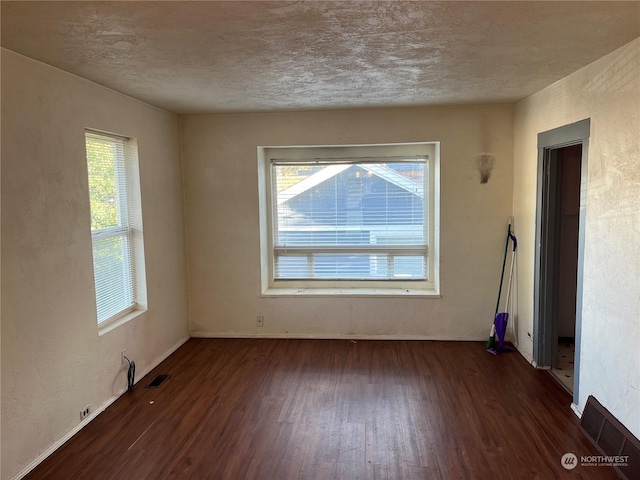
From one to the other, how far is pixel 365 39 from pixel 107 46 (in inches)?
55.0

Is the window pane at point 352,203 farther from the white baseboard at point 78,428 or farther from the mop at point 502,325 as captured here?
the white baseboard at point 78,428

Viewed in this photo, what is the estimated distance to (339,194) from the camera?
462 cm

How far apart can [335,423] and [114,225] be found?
2.35 m

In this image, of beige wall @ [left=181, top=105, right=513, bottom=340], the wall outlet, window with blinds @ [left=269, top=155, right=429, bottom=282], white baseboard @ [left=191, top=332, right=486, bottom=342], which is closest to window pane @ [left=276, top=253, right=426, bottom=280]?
window with blinds @ [left=269, top=155, right=429, bottom=282]

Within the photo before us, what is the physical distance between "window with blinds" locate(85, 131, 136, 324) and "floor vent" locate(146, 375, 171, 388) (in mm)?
647

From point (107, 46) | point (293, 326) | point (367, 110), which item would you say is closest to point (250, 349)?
point (293, 326)

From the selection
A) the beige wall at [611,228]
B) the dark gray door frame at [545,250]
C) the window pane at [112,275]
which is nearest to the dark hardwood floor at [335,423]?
the dark gray door frame at [545,250]

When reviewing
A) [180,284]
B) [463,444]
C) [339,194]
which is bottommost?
[463,444]

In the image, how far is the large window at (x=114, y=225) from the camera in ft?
10.3

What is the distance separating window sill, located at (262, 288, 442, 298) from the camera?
4418 millimetres

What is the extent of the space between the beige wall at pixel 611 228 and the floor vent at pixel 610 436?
0.18 feet

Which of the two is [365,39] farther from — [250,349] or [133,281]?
[250,349]
